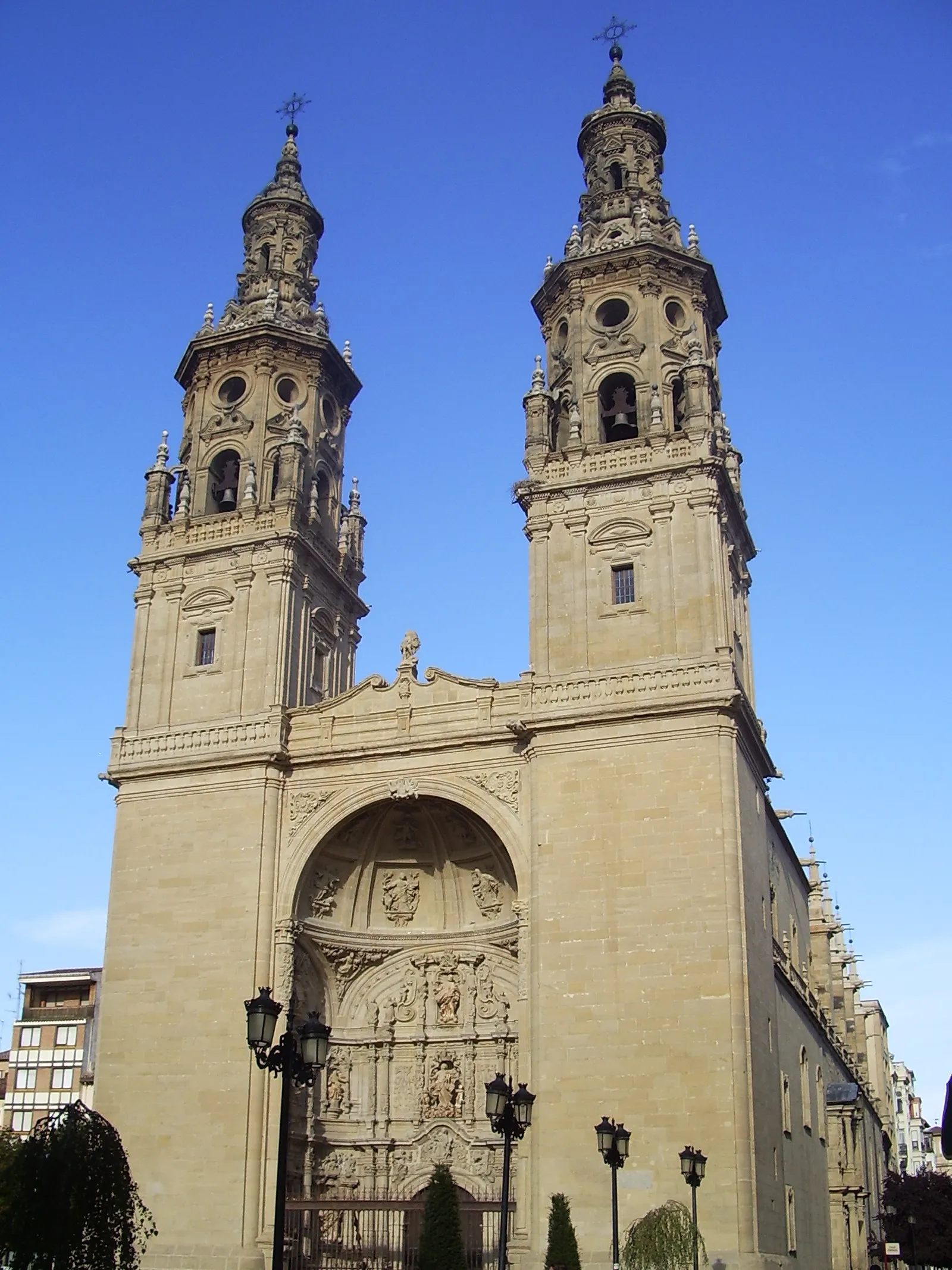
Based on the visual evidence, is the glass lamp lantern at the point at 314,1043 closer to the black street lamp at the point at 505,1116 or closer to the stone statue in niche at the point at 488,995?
the black street lamp at the point at 505,1116

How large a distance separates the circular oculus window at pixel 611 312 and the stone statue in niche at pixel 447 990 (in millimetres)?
17105

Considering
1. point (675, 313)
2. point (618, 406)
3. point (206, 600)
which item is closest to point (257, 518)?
point (206, 600)

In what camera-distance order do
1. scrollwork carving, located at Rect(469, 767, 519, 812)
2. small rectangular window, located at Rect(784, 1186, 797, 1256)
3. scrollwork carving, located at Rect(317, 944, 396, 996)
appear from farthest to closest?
scrollwork carving, located at Rect(317, 944, 396, 996) < scrollwork carving, located at Rect(469, 767, 519, 812) < small rectangular window, located at Rect(784, 1186, 797, 1256)

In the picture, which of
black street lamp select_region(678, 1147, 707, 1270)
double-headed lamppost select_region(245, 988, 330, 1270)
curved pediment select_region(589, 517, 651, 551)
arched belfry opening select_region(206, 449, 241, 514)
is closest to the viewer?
double-headed lamppost select_region(245, 988, 330, 1270)

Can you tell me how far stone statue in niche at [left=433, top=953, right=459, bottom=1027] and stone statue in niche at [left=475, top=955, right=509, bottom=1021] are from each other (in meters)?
0.52

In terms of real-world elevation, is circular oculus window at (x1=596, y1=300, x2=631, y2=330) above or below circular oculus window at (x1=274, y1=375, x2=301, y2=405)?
above

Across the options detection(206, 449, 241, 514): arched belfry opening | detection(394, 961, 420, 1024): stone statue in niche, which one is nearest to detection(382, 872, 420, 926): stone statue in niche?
detection(394, 961, 420, 1024): stone statue in niche

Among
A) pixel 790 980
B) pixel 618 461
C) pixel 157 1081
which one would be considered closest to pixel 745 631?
pixel 618 461

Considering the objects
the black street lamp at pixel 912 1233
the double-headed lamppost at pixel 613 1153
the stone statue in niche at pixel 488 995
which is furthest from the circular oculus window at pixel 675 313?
the black street lamp at pixel 912 1233

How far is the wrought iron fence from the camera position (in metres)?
30.0

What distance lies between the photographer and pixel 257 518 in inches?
1469

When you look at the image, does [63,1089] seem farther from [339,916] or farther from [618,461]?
[618,461]

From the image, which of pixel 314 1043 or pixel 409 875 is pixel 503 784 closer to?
pixel 409 875

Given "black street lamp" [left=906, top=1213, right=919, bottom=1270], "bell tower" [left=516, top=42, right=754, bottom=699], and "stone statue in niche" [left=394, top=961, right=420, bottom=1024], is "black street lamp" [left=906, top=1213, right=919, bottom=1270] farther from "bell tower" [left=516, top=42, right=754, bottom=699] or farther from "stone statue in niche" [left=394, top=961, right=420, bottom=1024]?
"bell tower" [left=516, top=42, right=754, bottom=699]
